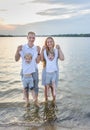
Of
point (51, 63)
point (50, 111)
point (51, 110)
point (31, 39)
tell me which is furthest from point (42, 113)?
point (31, 39)

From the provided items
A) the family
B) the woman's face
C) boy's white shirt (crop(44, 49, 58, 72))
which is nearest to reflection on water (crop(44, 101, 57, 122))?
the family

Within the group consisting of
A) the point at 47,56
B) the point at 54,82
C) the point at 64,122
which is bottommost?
the point at 64,122

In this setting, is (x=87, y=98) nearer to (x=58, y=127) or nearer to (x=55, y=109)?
(x=55, y=109)

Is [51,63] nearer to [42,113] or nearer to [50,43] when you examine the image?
[50,43]

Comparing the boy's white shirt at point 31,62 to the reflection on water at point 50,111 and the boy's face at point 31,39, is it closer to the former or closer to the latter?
the boy's face at point 31,39

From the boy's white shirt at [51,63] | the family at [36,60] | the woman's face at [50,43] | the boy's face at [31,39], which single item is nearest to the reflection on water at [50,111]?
the family at [36,60]

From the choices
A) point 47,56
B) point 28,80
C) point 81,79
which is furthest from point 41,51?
point 81,79

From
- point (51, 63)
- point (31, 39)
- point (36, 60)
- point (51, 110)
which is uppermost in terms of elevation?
point (31, 39)

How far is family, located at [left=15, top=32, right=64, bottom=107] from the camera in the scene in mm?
10430

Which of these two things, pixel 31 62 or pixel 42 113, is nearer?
pixel 31 62

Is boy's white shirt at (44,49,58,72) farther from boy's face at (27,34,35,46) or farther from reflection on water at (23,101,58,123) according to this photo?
reflection on water at (23,101,58,123)

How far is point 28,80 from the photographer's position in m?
10.7

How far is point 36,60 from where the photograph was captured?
10609 mm

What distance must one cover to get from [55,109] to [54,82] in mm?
983
